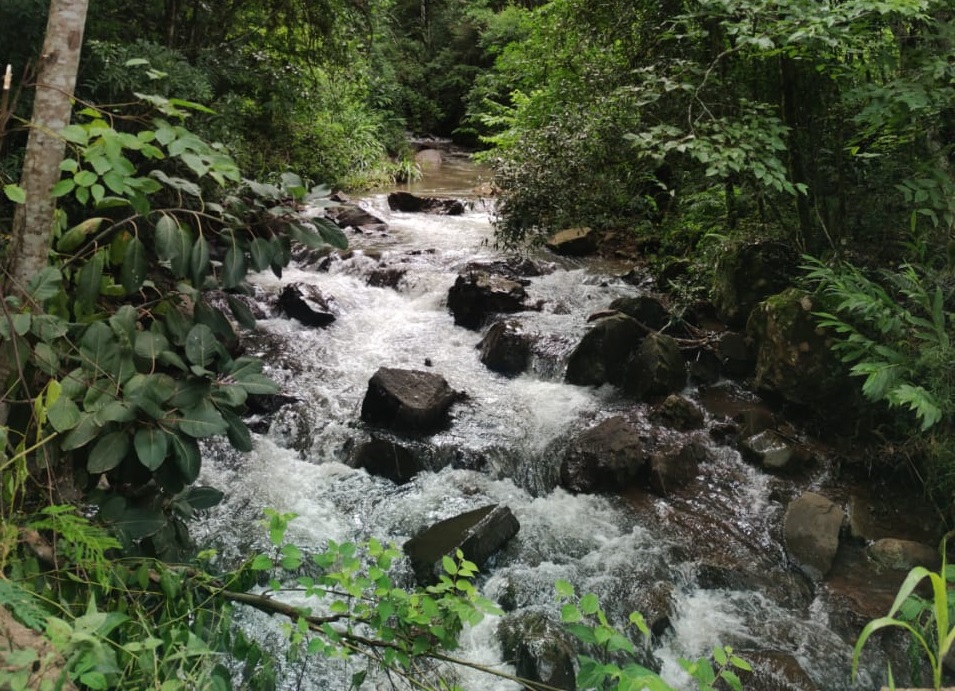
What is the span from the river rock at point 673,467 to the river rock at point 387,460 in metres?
1.81

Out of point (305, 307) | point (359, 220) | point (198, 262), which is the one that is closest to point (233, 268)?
point (198, 262)

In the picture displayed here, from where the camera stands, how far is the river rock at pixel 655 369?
6.15m

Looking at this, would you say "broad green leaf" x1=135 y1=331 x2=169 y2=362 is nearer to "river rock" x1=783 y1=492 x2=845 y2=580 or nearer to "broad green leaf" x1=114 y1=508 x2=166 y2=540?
"broad green leaf" x1=114 y1=508 x2=166 y2=540

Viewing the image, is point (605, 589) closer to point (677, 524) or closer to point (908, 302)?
point (677, 524)

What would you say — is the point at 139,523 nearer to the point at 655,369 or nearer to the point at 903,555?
the point at 903,555

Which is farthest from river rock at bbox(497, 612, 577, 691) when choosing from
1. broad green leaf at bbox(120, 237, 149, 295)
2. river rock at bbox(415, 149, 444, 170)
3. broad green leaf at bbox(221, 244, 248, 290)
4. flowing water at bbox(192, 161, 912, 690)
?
river rock at bbox(415, 149, 444, 170)

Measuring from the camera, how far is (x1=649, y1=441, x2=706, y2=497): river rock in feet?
16.6

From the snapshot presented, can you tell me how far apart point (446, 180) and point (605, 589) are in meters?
13.4

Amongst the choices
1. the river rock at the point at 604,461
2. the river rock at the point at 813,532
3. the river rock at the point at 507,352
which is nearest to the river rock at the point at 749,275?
the river rock at the point at 507,352

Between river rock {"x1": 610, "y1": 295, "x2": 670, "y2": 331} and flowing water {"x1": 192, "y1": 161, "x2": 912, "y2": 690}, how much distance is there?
24.0 inches

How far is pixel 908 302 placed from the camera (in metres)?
4.41

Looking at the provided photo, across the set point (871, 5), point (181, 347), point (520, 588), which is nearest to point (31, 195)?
point (181, 347)

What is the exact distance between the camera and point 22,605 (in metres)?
1.65

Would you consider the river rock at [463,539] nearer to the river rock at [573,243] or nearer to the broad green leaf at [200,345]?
the broad green leaf at [200,345]
